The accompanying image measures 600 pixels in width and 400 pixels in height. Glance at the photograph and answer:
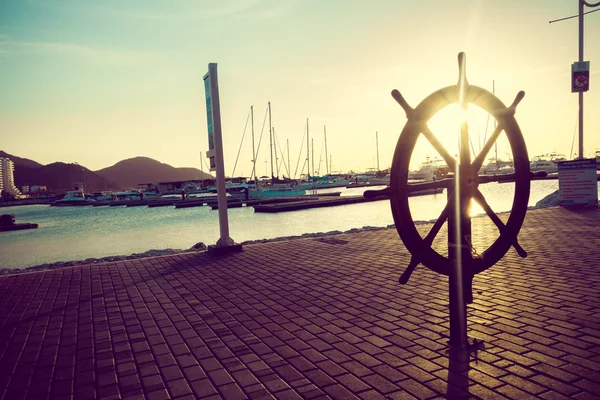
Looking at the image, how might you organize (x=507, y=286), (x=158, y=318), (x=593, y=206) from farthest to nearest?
1. (x=593, y=206)
2. (x=507, y=286)
3. (x=158, y=318)

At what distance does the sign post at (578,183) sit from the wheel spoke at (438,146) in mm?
11879

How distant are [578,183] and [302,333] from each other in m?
12.9

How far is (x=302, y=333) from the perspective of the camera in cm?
390

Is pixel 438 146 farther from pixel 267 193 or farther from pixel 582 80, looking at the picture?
pixel 267 193

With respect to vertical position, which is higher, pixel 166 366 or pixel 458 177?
pixel 458 177

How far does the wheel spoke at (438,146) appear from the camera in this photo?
336cm

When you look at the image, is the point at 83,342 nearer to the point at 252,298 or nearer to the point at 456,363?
the point at 252,298

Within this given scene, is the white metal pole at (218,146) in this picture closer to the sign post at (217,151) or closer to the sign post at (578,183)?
the sign post at (217,151)

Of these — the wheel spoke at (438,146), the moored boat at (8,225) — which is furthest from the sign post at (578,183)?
the moored boat at (8,225)

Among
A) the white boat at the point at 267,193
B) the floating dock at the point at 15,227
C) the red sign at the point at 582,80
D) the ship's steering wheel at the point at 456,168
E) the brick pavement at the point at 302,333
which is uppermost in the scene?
the red sign at the point at 582,80

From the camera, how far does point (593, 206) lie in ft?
43.9

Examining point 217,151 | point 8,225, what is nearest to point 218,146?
point 217,151

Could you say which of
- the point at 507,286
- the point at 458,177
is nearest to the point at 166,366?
the point at 458,177

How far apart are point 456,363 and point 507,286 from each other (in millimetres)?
2308
